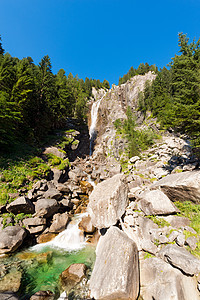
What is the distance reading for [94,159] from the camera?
35781mm

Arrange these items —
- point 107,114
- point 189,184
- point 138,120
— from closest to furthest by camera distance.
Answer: point 189,184
point 138,120
point 107,114

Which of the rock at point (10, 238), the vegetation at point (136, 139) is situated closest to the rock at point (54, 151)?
the vegetation at point (136, 139)

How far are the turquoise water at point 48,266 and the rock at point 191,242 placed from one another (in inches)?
251

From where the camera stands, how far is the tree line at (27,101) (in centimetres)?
1699

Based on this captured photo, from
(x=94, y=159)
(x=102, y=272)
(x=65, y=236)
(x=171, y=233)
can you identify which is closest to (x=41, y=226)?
(x=65, y=236)

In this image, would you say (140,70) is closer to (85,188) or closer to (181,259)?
(85,188)

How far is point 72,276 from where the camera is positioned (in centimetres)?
695

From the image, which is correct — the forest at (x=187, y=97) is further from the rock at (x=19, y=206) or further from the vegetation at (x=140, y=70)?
the vegetation at (x=140, y=70)

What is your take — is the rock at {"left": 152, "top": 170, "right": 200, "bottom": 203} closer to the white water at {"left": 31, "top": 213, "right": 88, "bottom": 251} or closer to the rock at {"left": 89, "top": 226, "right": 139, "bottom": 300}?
the rock at {"left": 89, "top": 226, "right": 139, "bottom": 300}

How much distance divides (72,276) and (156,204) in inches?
254

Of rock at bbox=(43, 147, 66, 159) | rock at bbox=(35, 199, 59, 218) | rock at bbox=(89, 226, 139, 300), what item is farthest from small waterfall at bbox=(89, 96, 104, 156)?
rock at bbox=(89, 226, 139, 300)

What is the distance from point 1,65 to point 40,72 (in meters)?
9.70

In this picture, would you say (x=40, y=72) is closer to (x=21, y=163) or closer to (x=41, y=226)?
(x=21, y=163)

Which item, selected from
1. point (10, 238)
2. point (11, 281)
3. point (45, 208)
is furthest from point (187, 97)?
point (10, 238)
